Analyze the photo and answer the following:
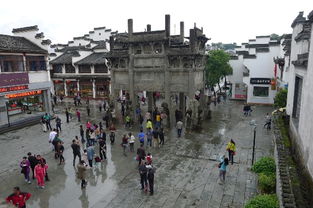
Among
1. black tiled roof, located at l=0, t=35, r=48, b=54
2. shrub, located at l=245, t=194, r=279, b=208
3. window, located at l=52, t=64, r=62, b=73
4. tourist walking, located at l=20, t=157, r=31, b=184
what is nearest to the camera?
shrub, located at l=245, t=194, r=279, b=208

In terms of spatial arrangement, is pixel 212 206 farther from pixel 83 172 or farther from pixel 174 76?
pixel 174 76

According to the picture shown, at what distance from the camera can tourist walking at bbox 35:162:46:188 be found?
1251 cm

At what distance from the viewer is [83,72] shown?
4266 centimetres

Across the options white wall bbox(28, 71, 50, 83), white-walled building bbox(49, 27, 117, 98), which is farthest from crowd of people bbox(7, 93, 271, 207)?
white-walled building bbox(49, 27, 117, 98)

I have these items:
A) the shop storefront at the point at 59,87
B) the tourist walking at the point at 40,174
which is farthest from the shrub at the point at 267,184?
the shop storefront at the point at 59,87

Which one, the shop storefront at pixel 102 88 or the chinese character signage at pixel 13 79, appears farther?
the shop storefront at pixel 102 88

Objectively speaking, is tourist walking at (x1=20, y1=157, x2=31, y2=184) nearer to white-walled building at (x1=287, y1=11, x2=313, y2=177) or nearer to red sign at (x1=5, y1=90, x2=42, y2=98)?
white-walled building at (x1=287, y1=11, x2=313, y2=177)

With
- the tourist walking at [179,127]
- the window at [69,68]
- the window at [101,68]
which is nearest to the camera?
the tourist walking at [179,127]

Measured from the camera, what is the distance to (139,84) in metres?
25.5

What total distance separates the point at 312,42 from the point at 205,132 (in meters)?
13.7

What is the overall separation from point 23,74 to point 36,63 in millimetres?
2517

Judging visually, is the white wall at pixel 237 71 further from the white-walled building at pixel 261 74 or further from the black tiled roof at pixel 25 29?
the black tiled roof at pixel 25 29

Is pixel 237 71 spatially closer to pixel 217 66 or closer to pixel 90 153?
pixel 217 66

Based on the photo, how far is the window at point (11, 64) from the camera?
24.1 metres
